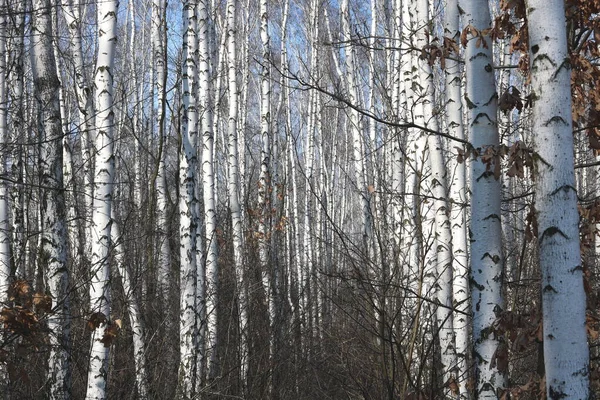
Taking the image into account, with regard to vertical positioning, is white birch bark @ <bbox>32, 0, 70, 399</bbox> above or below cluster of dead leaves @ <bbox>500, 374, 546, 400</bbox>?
above

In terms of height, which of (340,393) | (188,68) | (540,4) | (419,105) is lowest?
(340,393)

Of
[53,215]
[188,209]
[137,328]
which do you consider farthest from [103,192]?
[137,328]

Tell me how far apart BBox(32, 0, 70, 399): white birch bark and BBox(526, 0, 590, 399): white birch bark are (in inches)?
148

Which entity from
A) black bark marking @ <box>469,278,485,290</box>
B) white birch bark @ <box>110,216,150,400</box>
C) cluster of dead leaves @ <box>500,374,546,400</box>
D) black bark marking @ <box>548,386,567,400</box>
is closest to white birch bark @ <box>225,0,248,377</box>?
white birch bark @ <box>110,216,150,400</box>

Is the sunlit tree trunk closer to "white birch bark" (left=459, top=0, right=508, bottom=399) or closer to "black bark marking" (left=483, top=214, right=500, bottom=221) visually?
"white birch bark" (left=459, top=0, right=508, bottom=399)

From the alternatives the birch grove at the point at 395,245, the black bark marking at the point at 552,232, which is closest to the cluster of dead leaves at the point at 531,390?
the birch grove at the point at 395,245

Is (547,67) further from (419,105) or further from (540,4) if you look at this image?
(419,105)

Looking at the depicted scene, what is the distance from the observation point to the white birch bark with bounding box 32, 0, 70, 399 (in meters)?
5.15

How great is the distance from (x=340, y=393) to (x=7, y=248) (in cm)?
420

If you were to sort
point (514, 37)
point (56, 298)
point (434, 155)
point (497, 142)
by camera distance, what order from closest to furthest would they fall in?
point (497, 142) < point (514, 37) < point (56, 298) < point (434, 155)

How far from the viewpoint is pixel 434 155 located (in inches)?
243

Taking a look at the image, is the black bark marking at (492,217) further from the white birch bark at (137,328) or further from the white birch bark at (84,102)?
the white birch bark at (137,328)

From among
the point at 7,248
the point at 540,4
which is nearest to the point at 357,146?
the point at 7,248

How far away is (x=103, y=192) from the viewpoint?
16.8ft
